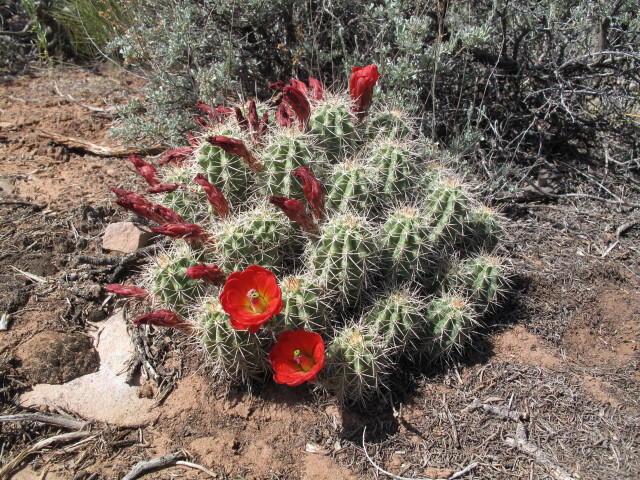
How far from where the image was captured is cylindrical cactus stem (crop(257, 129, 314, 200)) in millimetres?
2783

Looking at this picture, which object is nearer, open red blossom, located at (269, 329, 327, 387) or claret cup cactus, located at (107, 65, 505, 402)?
open red blossom, located at (269, 329, 327, 387)

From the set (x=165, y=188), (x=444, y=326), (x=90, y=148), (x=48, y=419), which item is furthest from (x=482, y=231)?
(x=90, y=148)

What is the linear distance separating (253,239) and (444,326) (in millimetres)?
1194

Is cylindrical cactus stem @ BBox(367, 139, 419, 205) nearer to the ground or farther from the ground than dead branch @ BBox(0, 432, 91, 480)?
farther from the ground

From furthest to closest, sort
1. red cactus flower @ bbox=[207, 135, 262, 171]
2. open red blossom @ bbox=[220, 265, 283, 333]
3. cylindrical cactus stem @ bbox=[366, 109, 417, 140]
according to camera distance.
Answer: cylindrical cactus stem @ bbox=[366, 109, 417, 140] < red cactus flower @ bbox=[207, 135, 262, 171] < open red blossom @ bbox=[220, 265, 283, 333]

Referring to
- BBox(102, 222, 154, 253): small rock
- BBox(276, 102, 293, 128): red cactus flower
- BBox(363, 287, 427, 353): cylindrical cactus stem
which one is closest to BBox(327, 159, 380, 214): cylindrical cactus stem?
BBox(276, 102, 293, 128): red cactus flower

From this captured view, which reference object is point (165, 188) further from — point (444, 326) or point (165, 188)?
point (444, 326)

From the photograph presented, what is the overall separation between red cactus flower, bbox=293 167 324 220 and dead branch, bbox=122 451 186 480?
1447 millimetres

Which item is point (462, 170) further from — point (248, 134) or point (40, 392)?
point (40, 392)

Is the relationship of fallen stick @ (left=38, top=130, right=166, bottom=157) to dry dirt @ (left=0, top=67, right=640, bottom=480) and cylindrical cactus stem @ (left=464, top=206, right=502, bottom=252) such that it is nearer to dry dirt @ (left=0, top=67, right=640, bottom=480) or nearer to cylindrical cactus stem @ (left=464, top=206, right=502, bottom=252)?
dry dirt @ (left=0, top=67, right=640, bottom=480)

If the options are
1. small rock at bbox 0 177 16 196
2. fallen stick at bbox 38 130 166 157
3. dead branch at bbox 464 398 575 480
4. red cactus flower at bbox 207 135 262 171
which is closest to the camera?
dead branch at bbox 464 398 575 480

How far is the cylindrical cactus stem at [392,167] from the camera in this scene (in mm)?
2924

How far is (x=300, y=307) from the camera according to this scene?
8.25 feet

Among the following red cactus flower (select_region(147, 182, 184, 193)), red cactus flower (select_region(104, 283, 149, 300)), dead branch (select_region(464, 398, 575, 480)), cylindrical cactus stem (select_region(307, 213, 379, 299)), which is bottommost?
dead branch (select_region(464, 398, 575, 480))
